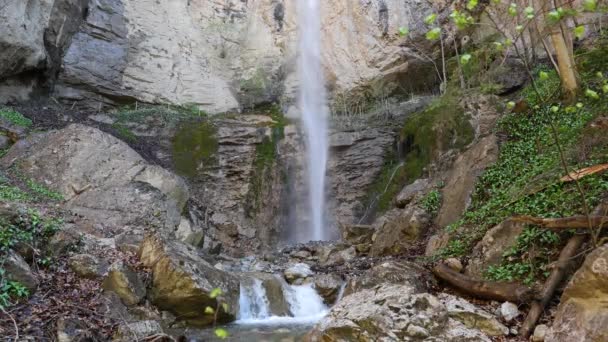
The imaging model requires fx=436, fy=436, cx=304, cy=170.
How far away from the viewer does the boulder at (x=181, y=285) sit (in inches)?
257

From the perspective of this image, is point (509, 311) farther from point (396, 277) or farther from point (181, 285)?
point (181, 285)

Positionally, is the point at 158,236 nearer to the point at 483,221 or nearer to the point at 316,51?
the point at 483,221

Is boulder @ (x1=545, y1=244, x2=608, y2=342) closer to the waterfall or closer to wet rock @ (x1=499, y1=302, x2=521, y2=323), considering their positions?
wet rock @ (x1=499, y1=302, x2=521, y2=323)

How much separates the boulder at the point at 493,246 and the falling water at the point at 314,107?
916 cm

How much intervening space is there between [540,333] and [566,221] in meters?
1.34

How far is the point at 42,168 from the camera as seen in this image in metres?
10.9

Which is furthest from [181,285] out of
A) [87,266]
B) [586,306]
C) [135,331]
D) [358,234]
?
[358,234]

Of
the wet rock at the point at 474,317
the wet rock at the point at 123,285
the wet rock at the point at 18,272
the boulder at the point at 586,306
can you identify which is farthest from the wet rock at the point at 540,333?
the wet rock at the point at 18,272

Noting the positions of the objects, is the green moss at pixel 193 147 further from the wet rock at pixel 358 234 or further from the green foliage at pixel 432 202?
the green foliage at pixel 432 202

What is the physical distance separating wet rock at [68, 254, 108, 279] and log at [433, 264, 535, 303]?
194 inches

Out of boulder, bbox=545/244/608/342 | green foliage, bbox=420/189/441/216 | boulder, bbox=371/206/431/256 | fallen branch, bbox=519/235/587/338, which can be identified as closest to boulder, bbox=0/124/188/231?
boulder, bbox=371/206/431/256

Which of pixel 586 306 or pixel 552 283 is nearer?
pixel 586 306

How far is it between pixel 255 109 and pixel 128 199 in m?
9.71

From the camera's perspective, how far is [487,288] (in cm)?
525
